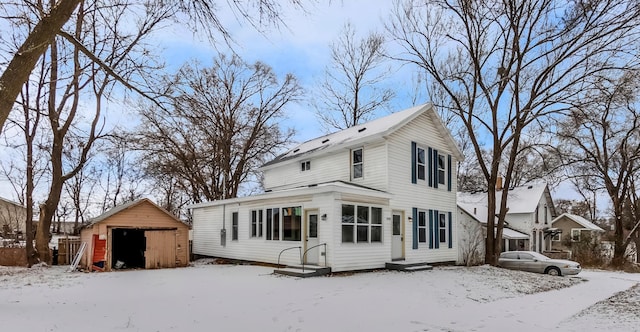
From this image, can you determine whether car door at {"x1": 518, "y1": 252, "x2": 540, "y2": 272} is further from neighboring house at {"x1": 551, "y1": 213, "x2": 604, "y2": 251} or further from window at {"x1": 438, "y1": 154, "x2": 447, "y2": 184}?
neighboring house at {"x1": 551, "y1": 213, "x2": 604, "y2": 251}

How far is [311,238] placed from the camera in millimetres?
14875

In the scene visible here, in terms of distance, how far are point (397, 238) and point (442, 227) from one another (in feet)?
11.2

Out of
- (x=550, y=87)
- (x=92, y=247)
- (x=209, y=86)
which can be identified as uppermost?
(x=209, y=86)

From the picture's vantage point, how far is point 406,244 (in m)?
16.6

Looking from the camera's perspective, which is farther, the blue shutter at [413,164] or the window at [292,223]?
the blue shutter at [413,164]

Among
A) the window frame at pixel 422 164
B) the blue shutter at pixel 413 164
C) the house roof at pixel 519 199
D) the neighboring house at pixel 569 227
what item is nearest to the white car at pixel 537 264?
the window frame at pixel 422 164

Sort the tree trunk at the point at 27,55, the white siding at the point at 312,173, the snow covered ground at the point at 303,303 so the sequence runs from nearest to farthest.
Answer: the tree trunk at the point at 27,55 → the snow covered ground at the point at 303,303 → the white siding at the point at 312,173

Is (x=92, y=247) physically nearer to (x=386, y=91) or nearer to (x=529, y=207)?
(x=386, y=91)

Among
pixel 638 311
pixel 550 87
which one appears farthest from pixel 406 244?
pixel 550 87

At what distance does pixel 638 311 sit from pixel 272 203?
11.4 metres

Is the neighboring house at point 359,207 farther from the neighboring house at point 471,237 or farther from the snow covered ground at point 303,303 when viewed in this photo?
the neighboring house at point 471,237

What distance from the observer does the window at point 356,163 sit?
55.3 feet

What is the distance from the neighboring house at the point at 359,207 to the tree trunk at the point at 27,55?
30.3ft

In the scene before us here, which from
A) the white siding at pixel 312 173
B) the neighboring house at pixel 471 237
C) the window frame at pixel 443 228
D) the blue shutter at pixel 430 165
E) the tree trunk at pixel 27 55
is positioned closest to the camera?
the tree trunk at pixel 27 55
